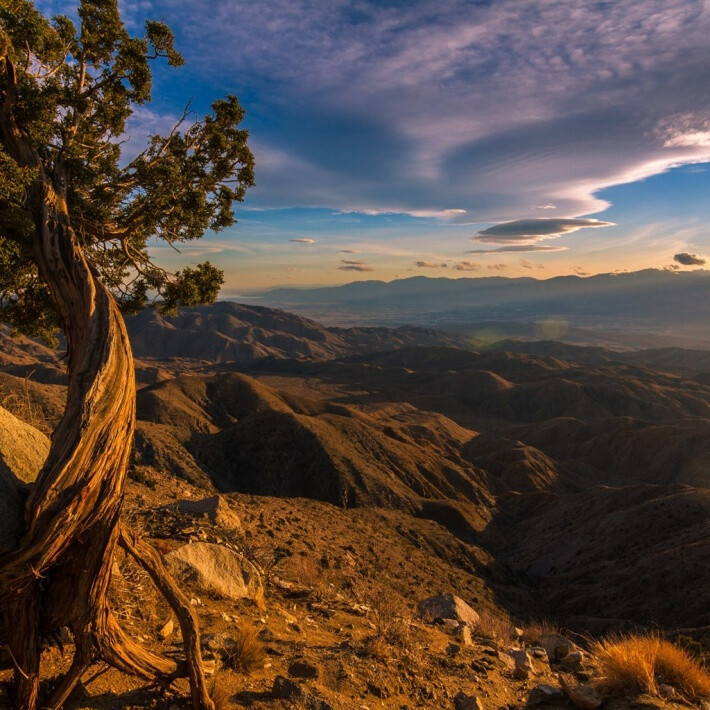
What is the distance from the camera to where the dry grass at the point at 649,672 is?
20.3 ft

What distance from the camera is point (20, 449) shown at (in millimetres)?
5367

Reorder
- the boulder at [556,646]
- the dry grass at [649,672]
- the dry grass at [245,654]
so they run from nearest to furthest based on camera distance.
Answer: the dry grass at [245,654]
the dry grass at [649,672]
the boulder at [556,646]

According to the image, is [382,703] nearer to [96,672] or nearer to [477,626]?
[96,672]

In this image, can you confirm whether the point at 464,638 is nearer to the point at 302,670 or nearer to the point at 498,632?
the point at 498,632

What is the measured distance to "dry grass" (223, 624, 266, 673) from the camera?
5.66 meters

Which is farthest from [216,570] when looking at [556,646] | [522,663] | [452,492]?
[452,492]

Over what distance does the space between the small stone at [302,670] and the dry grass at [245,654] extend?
397mm

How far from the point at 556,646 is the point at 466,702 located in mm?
4805

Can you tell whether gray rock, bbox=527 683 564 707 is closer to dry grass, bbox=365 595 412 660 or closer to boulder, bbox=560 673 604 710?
boulder, bbox=560 673 604 710

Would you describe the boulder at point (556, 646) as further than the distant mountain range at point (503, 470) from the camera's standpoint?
No

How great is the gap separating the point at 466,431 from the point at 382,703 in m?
105

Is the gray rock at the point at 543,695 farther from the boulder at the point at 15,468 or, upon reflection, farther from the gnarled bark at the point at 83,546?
the boulder at the point at 15,468

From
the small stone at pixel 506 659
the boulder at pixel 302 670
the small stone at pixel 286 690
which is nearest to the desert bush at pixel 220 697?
the small stone at pixel 286 690

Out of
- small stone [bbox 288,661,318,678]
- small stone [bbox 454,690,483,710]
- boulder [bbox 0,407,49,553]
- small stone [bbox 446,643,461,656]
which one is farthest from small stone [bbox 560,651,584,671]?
boulder [bbox 0,407,49,553]
